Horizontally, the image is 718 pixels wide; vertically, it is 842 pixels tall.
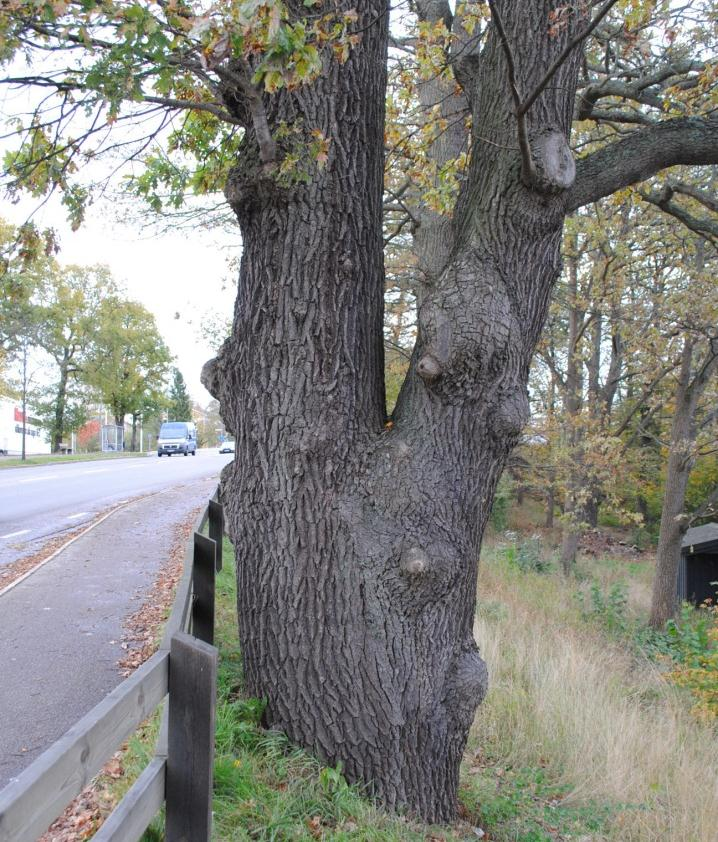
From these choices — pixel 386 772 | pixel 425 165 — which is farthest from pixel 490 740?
pixel 425 165

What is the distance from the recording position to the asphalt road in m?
11.6

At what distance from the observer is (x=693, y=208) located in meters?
12.1

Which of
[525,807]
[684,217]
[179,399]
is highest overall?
[179,399]

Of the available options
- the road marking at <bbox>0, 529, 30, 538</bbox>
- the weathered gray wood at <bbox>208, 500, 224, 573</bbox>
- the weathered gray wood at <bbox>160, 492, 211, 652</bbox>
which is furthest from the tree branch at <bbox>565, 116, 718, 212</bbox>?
the road marking at <bbox>0, 529, 30, 538</bbox>

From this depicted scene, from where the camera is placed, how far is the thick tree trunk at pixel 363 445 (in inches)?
150

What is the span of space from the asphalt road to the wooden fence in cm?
759

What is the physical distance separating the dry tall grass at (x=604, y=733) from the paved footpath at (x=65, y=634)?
130 inches

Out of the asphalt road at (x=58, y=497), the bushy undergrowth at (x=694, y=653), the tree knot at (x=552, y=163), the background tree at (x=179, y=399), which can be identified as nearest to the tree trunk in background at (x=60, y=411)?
the asphalt road at (x=58, y=497)

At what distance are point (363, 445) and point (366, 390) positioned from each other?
34 cm

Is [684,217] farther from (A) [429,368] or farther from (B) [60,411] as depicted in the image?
(B) [60,411]

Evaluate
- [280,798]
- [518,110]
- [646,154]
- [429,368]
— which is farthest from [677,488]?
[280,798]

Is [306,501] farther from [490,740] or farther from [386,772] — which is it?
[490,740]

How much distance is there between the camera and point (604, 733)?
5906mm

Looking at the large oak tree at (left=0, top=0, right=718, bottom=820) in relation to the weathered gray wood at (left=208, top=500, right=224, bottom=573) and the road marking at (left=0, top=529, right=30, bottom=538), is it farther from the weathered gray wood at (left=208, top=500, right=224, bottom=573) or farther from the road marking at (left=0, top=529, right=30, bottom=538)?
the road marking at (left=0, top=529, right=30, bottom=538)
